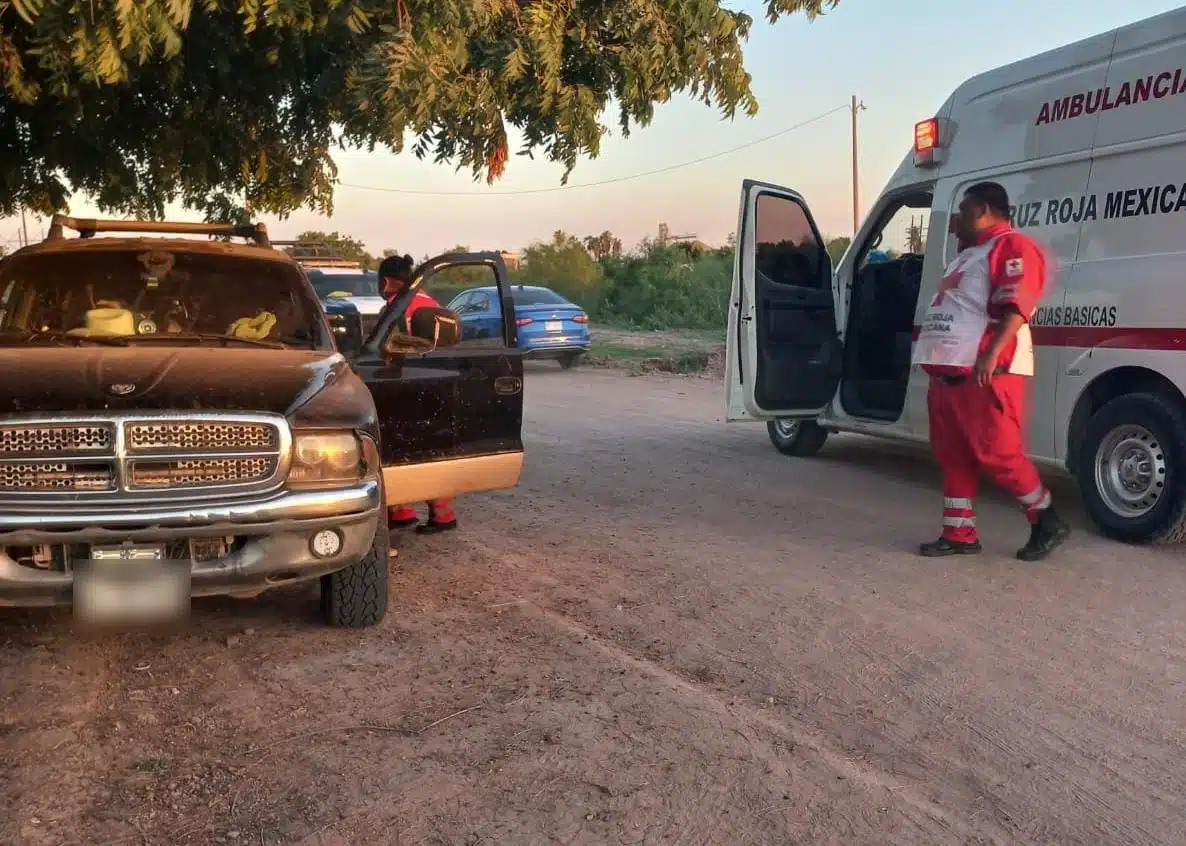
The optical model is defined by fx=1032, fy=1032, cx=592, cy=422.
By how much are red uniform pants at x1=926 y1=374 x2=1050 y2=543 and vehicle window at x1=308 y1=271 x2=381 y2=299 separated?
42.1 feet

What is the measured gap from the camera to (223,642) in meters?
4.18

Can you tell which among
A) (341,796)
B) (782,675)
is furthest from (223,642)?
(782,675)

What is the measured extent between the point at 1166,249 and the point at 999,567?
1911mm

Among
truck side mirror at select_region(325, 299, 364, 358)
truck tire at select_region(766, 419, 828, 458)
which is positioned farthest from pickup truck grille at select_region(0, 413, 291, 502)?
truck tire at select_region(766, 419, 828, 458)

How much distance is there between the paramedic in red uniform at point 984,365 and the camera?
5219mm

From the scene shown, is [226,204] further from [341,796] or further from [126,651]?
[341,796]

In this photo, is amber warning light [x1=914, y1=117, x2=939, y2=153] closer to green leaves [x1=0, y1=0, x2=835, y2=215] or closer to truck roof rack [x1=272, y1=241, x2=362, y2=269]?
green leaves [x1=0, y1=0, x2=835, y2=215]

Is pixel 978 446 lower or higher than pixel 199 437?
lower

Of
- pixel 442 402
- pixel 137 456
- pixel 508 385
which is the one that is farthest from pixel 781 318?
pixel 137 456

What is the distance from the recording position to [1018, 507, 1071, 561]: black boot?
538 cm

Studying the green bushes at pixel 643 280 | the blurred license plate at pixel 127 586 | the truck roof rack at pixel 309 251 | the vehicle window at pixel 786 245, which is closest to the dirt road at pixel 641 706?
the blurred license plate at pixel 127 586

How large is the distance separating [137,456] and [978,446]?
3.98 m

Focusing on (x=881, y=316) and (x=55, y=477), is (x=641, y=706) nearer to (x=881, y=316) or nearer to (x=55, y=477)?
(x=55, y=477)

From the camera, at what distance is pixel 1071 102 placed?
605 cm
